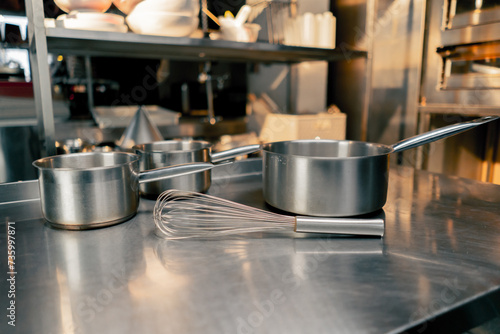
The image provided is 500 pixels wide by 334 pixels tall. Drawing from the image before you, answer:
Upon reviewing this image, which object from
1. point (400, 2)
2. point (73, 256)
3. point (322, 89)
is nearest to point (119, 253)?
point (73, 256)

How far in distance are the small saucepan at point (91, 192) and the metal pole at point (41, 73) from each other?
0.64 ft

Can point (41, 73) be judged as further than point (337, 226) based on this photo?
Yes

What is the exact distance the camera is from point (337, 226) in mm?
575

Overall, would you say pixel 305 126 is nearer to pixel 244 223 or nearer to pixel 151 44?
pixel 151 44

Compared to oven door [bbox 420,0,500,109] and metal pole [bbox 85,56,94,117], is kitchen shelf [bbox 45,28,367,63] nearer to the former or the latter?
oven door [bbox 420,0,500,109]

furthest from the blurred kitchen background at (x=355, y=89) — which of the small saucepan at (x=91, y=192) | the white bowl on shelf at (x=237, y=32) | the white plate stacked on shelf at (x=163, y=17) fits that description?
the small saucepan at (x=91, y=192)

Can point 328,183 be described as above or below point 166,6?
below

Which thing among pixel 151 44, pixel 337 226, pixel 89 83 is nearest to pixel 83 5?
pixel 151 44

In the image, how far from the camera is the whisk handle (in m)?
0.57

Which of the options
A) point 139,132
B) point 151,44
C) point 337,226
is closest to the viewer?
point 337,226

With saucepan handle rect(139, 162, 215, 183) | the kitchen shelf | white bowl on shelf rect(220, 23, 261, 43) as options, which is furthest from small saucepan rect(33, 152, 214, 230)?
Result: white bowl on shelf rect(220, 23, 261, 43)

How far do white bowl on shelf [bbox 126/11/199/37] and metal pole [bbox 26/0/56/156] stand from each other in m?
0.27

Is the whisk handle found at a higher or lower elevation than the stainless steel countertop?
higher

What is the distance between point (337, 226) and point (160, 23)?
2.49 feet
